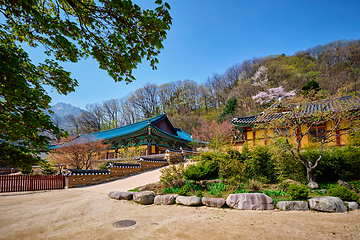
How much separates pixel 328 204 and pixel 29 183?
13.6 m

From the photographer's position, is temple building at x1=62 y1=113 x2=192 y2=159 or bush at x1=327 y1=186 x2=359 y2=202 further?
temple building at x1=62 y1=113 x2=192 y2=159

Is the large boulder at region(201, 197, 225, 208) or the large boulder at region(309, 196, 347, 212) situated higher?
the large boulder at region(309, 196, 347, 212)

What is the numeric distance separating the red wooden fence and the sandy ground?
17.4 ft

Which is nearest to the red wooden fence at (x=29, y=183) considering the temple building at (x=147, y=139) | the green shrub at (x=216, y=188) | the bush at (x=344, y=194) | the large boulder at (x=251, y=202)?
the temple building at (x=147, y=139)

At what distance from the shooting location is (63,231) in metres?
3.97

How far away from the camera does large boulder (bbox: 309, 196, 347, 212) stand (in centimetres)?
463

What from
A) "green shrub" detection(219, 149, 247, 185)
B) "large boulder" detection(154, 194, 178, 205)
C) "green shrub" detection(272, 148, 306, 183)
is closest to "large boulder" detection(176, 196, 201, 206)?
"large boulder" detection(154, 194, 178, 205)

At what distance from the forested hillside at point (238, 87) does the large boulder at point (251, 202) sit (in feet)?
77.0

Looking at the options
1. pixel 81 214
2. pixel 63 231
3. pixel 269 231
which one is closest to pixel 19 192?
pixel 81 214

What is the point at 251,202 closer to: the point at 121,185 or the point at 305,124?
the point at 121,185

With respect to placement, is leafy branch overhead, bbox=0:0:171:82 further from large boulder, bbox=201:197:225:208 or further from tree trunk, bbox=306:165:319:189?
tree trunk, bbox=306:165:319:189

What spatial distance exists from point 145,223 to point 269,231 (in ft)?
8.91

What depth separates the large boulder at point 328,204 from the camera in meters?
4.63

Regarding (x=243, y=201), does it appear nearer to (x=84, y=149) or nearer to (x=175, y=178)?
(x=175, y=178)
